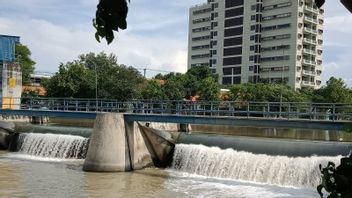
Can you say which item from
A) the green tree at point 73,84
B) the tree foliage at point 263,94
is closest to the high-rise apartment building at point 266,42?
the tree foliage at point 263,94

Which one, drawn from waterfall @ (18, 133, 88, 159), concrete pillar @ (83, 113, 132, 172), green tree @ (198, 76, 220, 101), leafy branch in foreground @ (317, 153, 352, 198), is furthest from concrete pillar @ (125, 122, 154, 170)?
green tree @ (198, 76, 220, 101)

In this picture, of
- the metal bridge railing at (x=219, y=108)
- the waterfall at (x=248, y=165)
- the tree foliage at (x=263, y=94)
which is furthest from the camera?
the tree foliage at (x=263, y=94)

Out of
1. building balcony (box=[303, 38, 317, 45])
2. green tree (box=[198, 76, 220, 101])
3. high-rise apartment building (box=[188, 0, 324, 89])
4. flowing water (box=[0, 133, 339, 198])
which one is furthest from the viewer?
building balcony (box=[303, 38, 317, 45])

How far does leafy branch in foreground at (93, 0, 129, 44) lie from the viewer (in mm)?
2232

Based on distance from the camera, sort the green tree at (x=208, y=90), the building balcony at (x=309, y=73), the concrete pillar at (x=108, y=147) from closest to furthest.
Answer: the concrete pillar at (x=108, y=147)
the green tree at (x=208, y=90)
the building balcony at (x=309, y=73)

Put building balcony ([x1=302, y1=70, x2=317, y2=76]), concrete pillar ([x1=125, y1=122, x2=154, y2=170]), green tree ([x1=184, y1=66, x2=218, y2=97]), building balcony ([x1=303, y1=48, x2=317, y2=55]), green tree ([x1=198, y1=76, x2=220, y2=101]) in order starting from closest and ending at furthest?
1. concrete pillar ([x1=125, y1=122, x2=154, y2=170])
2. green tree ([x1=198, y1=76, x2=220, y2=101])
3. green tree ([x1=184, y1=66, x2=218, y2=97])
4. building balcony ([x1=302, y1=70, x2=317, y2=76])
5. building balcony ([x1=303, y1=48, x2=317, y2=55])

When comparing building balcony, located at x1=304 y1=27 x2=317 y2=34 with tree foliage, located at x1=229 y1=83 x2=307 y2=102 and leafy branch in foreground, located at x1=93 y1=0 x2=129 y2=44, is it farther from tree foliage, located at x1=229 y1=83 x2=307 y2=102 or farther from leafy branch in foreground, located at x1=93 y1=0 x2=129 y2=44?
leafy branch in foreground, located at x1=93 y1=0 x2=129 y2=44

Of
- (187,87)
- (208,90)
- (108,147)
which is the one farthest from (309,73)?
(108,147)

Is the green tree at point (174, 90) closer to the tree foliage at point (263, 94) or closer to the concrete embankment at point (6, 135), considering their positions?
the tree foliage at point (263, 94)

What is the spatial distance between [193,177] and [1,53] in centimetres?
2788

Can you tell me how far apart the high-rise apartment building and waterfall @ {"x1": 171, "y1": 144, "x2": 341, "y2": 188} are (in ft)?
207

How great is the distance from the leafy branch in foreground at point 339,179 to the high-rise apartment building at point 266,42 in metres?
85.2

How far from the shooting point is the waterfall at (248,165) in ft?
69.0

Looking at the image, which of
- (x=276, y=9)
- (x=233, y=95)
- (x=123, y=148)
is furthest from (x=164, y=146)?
(x=276, y=9)
